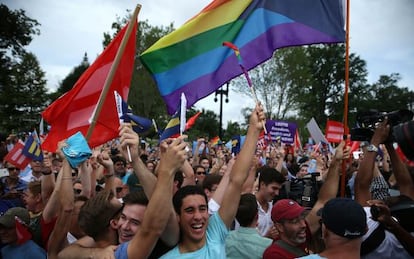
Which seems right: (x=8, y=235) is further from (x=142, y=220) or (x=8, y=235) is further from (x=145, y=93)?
(x=145, y=93)

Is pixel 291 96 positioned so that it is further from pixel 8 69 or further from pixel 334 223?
pixel 334 223

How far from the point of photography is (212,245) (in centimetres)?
289

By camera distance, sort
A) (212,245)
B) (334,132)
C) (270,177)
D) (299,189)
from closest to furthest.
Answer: (212,245) → (270,177) → (299,189) → (334,132)

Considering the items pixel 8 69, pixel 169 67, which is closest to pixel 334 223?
pixel 169 67

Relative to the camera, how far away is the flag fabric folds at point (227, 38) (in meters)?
4.52

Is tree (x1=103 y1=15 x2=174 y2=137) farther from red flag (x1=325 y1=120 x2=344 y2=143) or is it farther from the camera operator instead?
the camera operator

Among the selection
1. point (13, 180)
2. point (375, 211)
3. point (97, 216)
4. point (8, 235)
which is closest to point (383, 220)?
point (375, 211)

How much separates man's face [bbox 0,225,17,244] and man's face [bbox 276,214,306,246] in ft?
7.52

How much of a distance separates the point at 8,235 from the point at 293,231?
7.95 ft

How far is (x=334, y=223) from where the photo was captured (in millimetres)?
2555

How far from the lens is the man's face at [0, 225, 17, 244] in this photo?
354cm

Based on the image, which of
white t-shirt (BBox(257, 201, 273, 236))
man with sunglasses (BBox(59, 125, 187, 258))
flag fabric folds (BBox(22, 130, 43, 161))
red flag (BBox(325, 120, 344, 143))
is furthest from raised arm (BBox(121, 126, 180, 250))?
red flag (BBox(325, 120, 344, 143))

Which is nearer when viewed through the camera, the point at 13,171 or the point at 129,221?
the point at 129,221

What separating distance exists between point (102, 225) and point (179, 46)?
2.38m
